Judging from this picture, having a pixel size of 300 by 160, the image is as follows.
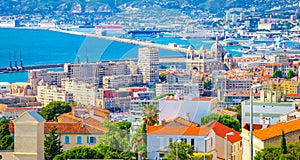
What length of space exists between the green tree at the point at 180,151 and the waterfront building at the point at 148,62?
2.88 feet

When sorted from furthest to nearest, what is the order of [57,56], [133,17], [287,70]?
1. [57,56]
2. [287,70]
3. [133,17]

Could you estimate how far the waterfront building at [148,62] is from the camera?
7.07 meters

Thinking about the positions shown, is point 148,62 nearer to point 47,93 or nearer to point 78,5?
point 47,93

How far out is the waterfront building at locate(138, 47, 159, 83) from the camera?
707 centimetres

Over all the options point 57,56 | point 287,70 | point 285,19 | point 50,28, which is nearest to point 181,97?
point 287,70

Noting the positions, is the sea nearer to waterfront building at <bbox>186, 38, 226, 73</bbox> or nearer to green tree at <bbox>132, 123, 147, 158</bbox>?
waterfront building at <bbox>186, 38, 226, 73</bbox>

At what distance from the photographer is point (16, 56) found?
67.3 metres

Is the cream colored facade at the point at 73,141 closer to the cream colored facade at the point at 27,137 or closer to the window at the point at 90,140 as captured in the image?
the window at the point at 90,140

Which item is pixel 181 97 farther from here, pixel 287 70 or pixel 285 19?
pixel 285 19

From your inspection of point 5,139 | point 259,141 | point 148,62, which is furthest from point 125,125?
point 5,139

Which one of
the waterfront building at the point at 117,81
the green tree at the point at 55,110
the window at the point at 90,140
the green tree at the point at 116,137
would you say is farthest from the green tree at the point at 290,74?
the waterfront building at the point at 117,81

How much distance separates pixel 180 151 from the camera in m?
9.23

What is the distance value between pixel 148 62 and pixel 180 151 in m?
2.10

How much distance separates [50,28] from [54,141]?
93.8 m
